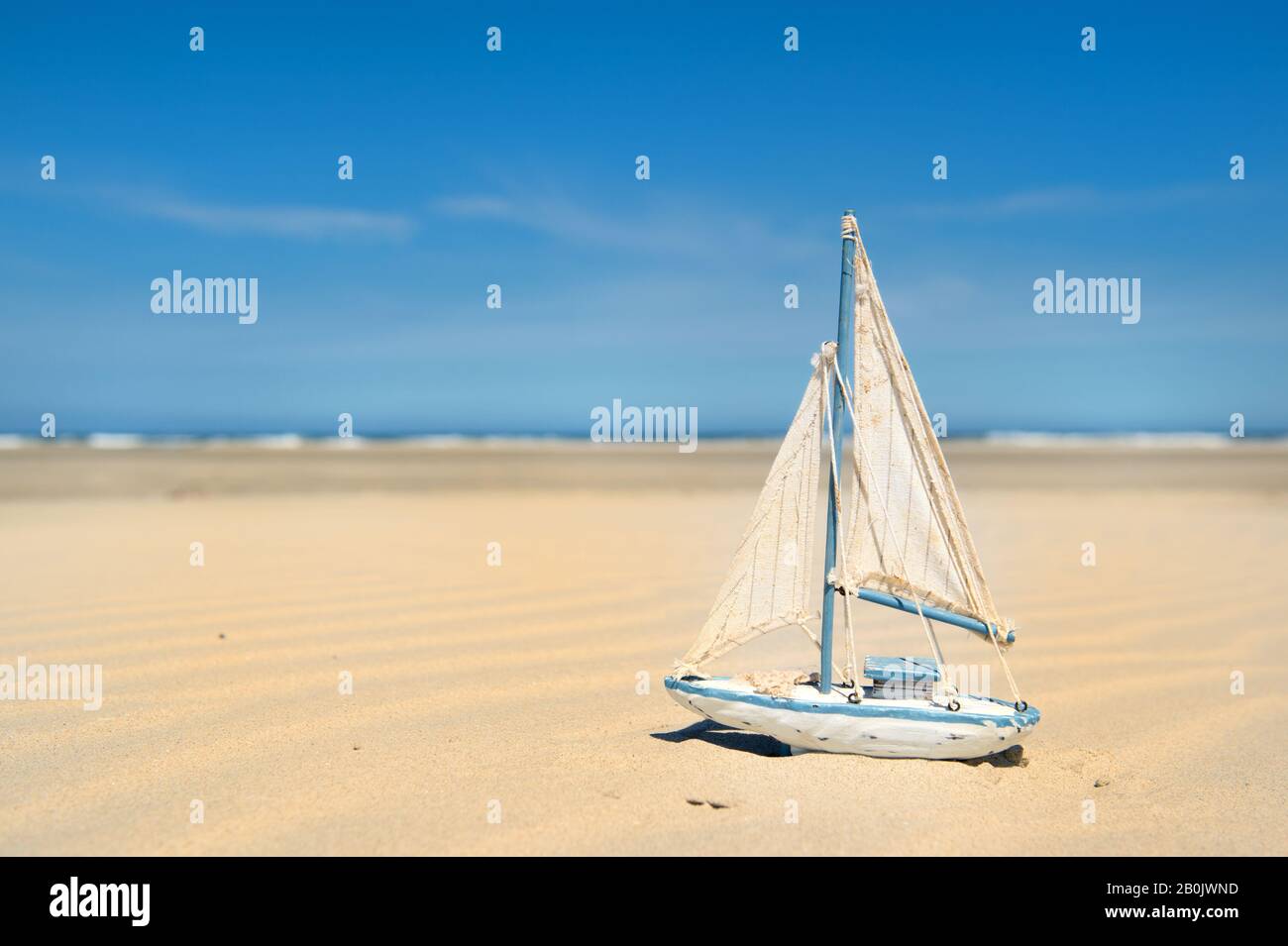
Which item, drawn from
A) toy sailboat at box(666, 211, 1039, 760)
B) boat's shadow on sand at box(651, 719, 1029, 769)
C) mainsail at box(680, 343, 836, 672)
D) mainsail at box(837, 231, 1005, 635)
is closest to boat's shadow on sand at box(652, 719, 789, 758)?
boat's shadow on sand at box(651, 719, 1029, 769)

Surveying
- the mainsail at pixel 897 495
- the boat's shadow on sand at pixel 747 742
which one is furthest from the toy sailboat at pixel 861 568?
the boat's shadow on sand at pixel 747 742

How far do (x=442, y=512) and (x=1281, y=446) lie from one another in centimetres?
4618

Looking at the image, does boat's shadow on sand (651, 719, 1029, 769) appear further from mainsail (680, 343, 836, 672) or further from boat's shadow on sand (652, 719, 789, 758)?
mainsail (680, 343, 836, 672)

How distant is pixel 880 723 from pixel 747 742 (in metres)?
1.06

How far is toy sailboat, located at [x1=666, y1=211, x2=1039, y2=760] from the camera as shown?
6.09 m

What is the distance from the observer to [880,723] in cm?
602

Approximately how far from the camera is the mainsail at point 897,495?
6.23 meters

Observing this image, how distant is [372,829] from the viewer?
17.3 feet

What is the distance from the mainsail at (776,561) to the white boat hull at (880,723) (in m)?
0.41

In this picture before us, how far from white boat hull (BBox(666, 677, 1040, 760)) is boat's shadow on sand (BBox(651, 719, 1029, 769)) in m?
0.15

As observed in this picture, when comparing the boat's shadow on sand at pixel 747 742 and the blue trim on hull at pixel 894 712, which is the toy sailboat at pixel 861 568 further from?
the boat's shadow on sand at pixel 747 742

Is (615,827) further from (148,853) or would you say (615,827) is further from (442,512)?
(442,512)

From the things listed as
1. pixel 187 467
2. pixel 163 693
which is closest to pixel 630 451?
pixel 187 467

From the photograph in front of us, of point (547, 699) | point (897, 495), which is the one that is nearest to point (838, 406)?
point (897, 495)
